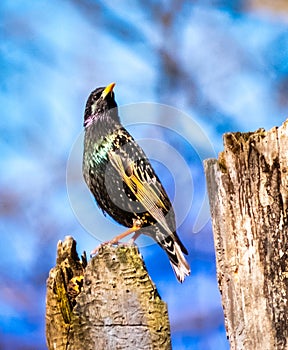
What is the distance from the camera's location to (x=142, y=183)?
281 inches

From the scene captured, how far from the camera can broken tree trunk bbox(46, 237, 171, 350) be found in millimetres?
3941

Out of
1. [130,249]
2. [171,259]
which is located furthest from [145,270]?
[171,259]

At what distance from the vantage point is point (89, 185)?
292 inches

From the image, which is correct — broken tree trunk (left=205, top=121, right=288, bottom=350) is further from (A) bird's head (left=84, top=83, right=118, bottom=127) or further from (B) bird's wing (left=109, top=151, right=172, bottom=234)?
(A) bird's head (left=84, top=83, right=118, bottom=127)

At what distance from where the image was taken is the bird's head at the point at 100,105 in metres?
7.69

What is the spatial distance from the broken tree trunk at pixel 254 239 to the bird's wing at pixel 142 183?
294 centimetres

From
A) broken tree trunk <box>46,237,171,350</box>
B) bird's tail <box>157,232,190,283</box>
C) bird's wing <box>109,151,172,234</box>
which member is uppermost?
bird's wing <box>109,151,172,234</box>

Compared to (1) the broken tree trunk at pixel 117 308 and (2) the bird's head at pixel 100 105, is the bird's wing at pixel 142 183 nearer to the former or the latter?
(2) the bird's head at pixel 100 105

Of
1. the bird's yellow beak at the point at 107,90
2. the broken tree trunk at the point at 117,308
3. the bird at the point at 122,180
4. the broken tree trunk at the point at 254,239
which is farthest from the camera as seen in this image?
the bird's yellow beak at the point at 107,90

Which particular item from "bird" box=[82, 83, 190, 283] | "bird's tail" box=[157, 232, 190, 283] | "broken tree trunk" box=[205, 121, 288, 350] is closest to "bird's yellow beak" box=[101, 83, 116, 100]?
"bird" box=[82, 83, 190, 283]

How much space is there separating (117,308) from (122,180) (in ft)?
11.1

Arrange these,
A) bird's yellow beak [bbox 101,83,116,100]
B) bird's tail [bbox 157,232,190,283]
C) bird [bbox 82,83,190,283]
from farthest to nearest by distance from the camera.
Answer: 1. bird's yellow beak [bbox 101,83,116,100]
2. bird [bbox 82,83,190,283]
3. bird's tail [bbox 157,232,190,283]

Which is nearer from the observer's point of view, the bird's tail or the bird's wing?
the bird's tail

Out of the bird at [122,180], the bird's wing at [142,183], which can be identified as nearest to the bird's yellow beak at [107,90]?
the bird at [122,180]
